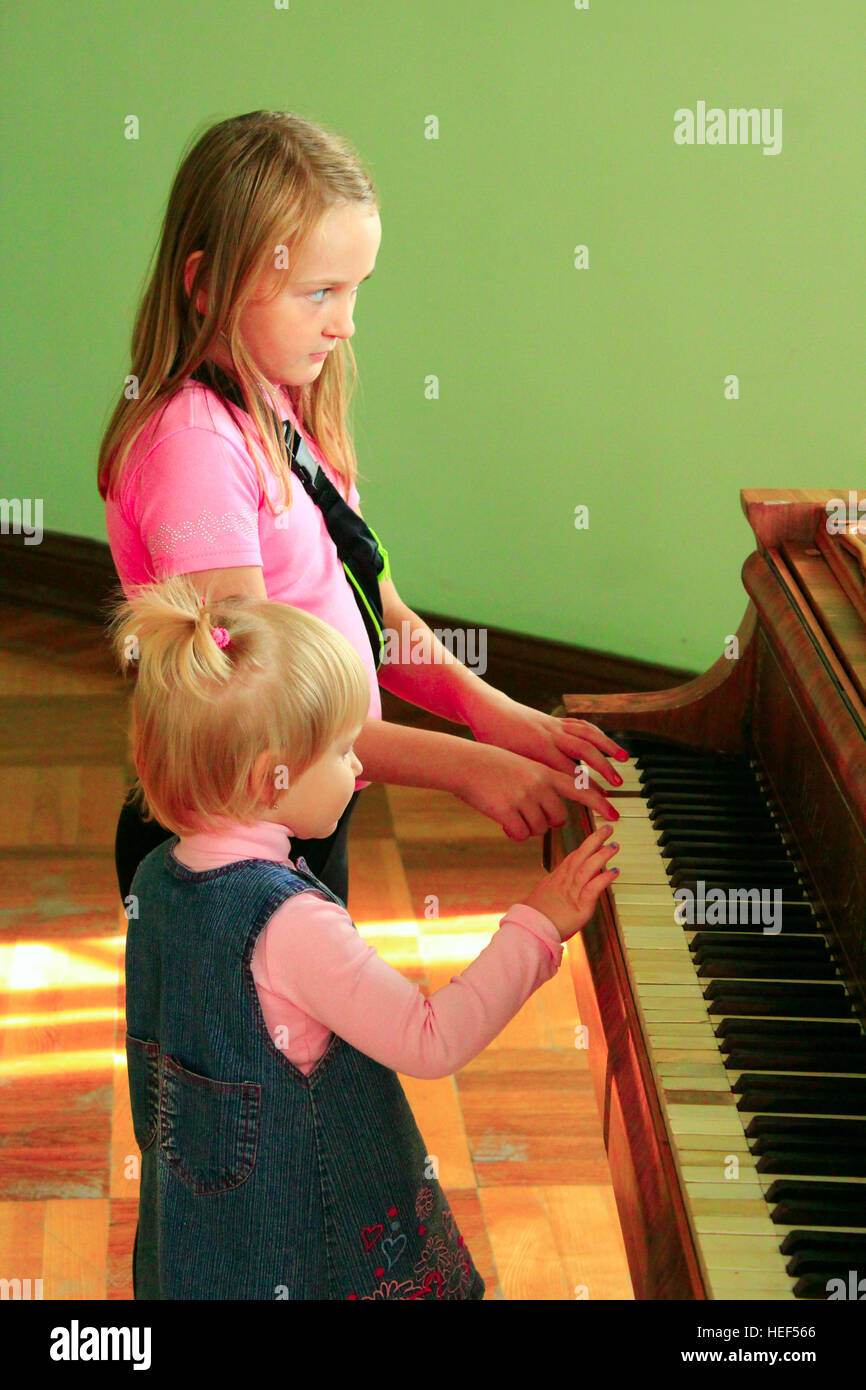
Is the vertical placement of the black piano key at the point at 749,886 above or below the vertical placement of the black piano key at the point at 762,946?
above

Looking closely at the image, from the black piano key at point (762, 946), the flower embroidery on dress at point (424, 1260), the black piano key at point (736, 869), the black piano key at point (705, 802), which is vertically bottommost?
the flower embroidery on dress at point (424, 1260)

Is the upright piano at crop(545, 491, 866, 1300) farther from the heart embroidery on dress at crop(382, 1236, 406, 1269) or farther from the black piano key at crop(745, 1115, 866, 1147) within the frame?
the heart embroidery on dress at crop(382, 1236, 406, 1269)

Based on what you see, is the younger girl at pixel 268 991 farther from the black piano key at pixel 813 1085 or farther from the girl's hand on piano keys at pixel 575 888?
the black piano key at pixel 813 1085

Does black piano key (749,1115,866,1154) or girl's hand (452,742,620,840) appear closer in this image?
black piano key (749,1115,866,1154)

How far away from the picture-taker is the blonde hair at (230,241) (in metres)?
1.41

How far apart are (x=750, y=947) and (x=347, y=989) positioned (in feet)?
1.45

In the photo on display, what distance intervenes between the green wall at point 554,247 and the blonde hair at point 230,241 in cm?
219

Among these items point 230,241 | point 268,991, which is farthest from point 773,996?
point 230,241

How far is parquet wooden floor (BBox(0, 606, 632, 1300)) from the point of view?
2.26 m

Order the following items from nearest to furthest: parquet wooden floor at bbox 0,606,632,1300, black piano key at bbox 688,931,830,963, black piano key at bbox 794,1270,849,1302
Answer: black piano key at bbox 794,1270,849,1302, black piano key at bbox 688,931,830,963, parquet wooden floor at bbox 0,606,632,1300

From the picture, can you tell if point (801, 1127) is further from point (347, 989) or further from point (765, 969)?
point (347, 989)

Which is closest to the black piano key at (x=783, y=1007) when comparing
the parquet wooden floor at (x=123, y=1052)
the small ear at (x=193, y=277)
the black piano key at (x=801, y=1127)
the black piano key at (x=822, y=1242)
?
the black piano key at (x=801, y=1127)

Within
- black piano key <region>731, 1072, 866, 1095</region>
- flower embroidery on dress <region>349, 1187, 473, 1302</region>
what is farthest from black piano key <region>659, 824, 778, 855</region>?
flower embroidery on dress <region>349, 1187, 473, 1302</region>

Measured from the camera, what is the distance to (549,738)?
5.47 ft
